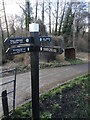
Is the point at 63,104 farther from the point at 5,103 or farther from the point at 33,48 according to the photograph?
the point at 33,48

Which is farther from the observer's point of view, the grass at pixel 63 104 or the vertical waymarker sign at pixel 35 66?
the grass at pixel 63 104

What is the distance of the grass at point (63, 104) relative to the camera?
3.40 m

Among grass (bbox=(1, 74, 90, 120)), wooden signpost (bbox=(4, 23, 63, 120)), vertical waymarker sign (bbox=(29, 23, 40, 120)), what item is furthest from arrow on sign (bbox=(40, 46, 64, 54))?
grass (bbox=(1, 74, 90, 120))

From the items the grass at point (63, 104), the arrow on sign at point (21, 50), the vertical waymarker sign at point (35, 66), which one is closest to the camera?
the arrow on sign at point (21, 50)

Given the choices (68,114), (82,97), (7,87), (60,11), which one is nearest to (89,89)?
(82,97)

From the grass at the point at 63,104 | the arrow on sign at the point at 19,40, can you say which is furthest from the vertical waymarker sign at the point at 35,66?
the grass at the point at 63,104

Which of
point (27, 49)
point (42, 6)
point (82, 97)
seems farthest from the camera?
point (42, 6)

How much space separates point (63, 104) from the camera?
400 cm

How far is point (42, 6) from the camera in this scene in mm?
14523

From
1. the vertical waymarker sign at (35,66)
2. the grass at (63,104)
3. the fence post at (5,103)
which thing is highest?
the vertical waymarker sign at (35,66)

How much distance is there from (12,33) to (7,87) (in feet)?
23.2

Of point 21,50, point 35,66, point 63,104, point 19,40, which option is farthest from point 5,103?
point 63,104

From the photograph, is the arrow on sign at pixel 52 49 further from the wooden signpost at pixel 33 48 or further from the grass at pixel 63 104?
the grass at pixel 63 104

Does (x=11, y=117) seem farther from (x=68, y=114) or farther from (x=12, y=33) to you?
(x=12, y=33)
